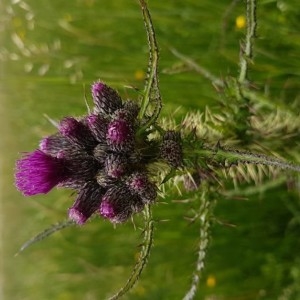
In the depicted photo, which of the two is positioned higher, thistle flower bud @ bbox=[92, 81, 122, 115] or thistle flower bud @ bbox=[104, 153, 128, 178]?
thistle flower bud @ bbox=[92, 81, 122, 115]

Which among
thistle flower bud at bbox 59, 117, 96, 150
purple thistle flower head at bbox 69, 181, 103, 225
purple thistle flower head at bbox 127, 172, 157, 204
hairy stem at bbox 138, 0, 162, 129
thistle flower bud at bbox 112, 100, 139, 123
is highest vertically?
hairy stem at bbox 138, 0, 162, 129

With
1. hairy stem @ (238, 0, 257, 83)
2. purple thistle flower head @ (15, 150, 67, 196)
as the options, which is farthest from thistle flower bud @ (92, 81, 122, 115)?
hairy stem @ (238, 0, 257, 83)

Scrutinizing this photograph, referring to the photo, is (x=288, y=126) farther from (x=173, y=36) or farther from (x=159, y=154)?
(x=173, y=36)

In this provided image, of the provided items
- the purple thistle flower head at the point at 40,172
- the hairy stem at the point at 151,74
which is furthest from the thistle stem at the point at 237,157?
the purple thistle flower head at the point at 40,172

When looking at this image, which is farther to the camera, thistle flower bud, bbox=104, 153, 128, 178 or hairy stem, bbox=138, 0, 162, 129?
thistle flower bud, bbox=104, 153, 128, 178

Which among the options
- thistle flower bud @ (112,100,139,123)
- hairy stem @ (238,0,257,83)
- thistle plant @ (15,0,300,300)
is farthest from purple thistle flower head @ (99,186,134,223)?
hairy stem @ (238,0,257,83)

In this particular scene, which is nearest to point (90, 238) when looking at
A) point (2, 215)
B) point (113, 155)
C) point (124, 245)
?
point (124, 245)

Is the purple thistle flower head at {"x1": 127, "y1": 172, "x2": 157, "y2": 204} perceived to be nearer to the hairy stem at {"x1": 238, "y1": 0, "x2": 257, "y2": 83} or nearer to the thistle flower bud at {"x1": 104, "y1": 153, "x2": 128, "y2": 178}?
the thistle flower bud at {"x1": 104, "y1": 153, "x2": 128, "y2": 178}

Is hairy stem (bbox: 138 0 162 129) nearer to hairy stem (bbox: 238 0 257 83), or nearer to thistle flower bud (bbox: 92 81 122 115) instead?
thistle flower bud (bbox: 92 81 122 115)
